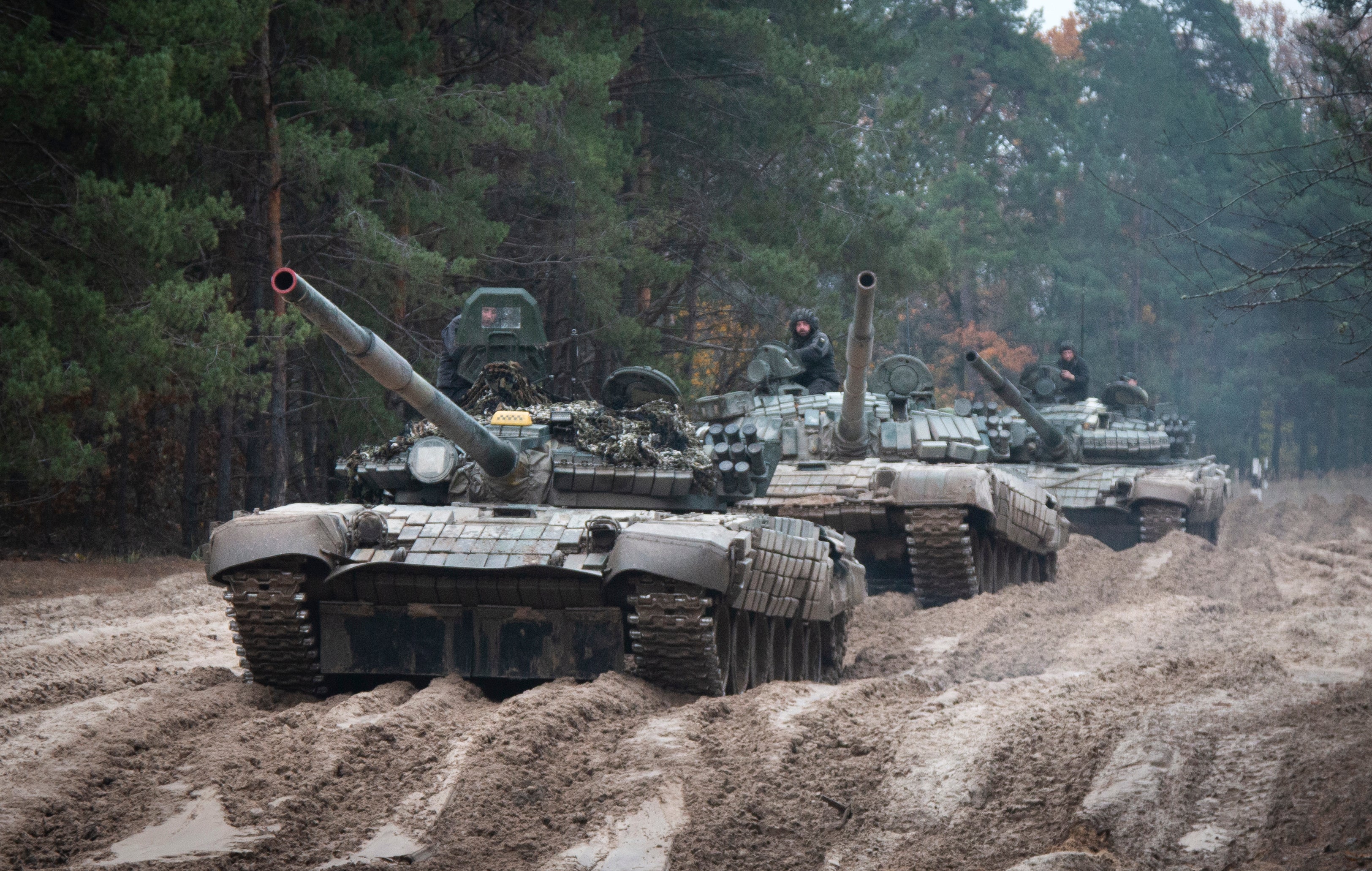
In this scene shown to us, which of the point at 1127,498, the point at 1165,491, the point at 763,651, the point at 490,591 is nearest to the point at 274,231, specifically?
the point at 763,651

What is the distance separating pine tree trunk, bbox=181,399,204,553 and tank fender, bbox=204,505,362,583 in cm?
1230

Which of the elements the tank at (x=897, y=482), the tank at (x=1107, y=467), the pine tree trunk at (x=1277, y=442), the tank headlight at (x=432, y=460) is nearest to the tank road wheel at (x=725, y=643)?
the tank headlight at (x=432, y=460)

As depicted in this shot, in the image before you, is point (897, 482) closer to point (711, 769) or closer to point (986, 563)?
point (986, 563)

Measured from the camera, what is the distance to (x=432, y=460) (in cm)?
985

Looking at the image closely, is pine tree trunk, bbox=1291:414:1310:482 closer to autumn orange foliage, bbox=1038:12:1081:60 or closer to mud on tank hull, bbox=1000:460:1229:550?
autumn orange foliage, bbox=1038:12:1081:60

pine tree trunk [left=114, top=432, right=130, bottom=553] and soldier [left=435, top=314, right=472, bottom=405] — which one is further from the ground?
soldier [left=435, top=314, right=472, bottom=405]

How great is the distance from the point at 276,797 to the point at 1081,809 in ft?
10.9

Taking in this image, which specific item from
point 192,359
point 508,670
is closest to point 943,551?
point 508,670

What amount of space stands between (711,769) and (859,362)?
7429 millimetres

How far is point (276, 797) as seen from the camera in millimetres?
6660

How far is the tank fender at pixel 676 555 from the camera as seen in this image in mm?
8180

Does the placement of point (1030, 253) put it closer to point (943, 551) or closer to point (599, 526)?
point (943, 551)

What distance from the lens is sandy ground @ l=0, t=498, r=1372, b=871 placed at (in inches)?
238

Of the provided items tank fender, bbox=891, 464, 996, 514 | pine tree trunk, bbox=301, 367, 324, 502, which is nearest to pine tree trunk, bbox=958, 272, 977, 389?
pine tree trunk, bbox=301, 367, 324, 502
